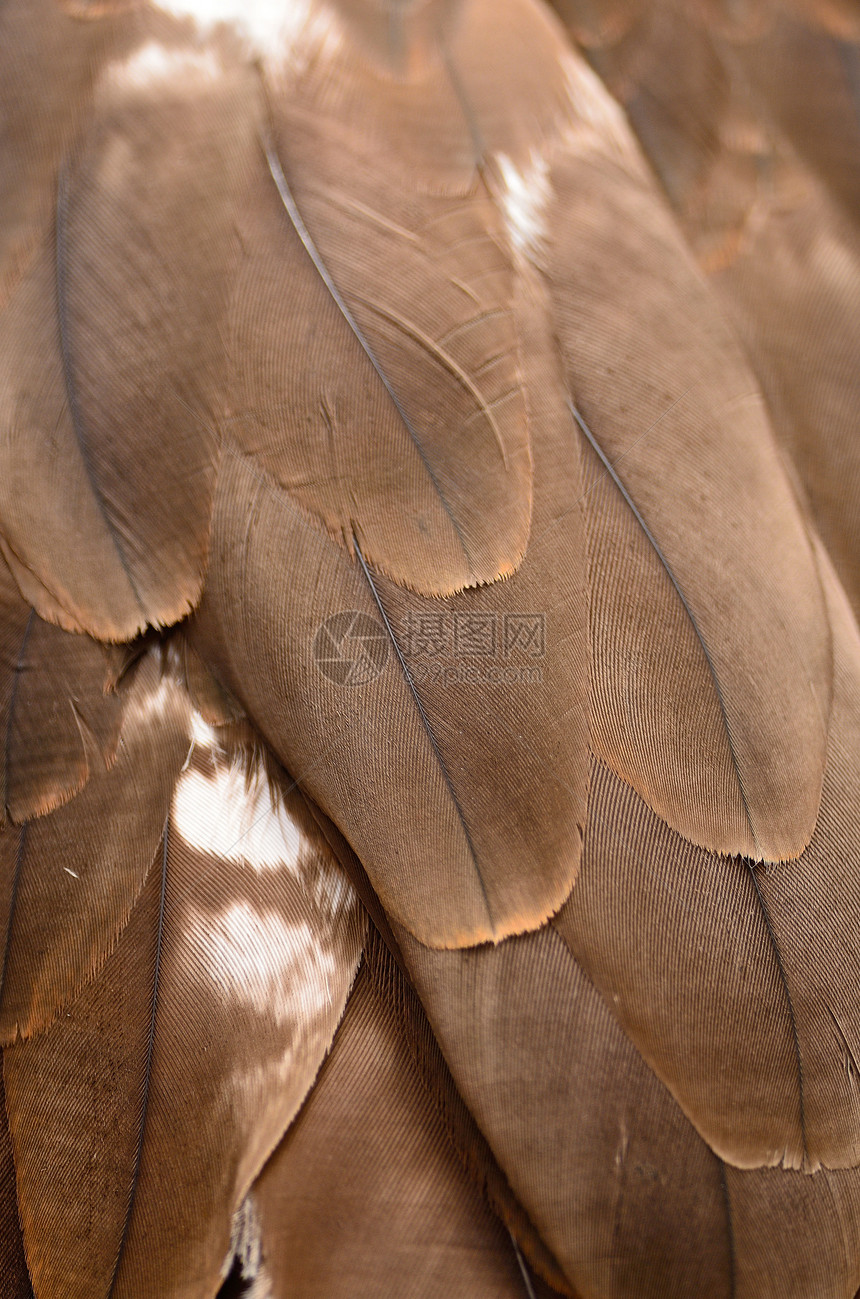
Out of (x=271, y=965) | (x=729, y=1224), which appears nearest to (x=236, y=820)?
(x=271, y=965)

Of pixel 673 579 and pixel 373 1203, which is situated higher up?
pixel 673 579

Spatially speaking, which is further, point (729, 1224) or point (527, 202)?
point (527, 202)

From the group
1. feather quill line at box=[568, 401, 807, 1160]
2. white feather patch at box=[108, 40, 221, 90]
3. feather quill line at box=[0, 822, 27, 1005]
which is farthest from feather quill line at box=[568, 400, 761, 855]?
feather quill line at box=[0, 822, 27, 1005]

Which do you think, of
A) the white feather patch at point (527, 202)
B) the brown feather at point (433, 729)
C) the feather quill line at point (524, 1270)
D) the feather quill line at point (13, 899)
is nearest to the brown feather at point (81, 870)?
the feather quill line at point (13, 899)

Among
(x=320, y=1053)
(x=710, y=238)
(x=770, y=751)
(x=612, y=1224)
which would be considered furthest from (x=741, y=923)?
(x=710, y=238)

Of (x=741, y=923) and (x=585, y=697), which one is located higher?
(x=585, y=697)

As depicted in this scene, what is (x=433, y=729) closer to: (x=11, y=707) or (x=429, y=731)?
(x=429, y=731)

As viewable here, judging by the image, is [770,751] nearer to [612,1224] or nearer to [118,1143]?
[612,1224]

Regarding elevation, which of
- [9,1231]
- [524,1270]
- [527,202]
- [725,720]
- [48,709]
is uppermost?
[527,202]
